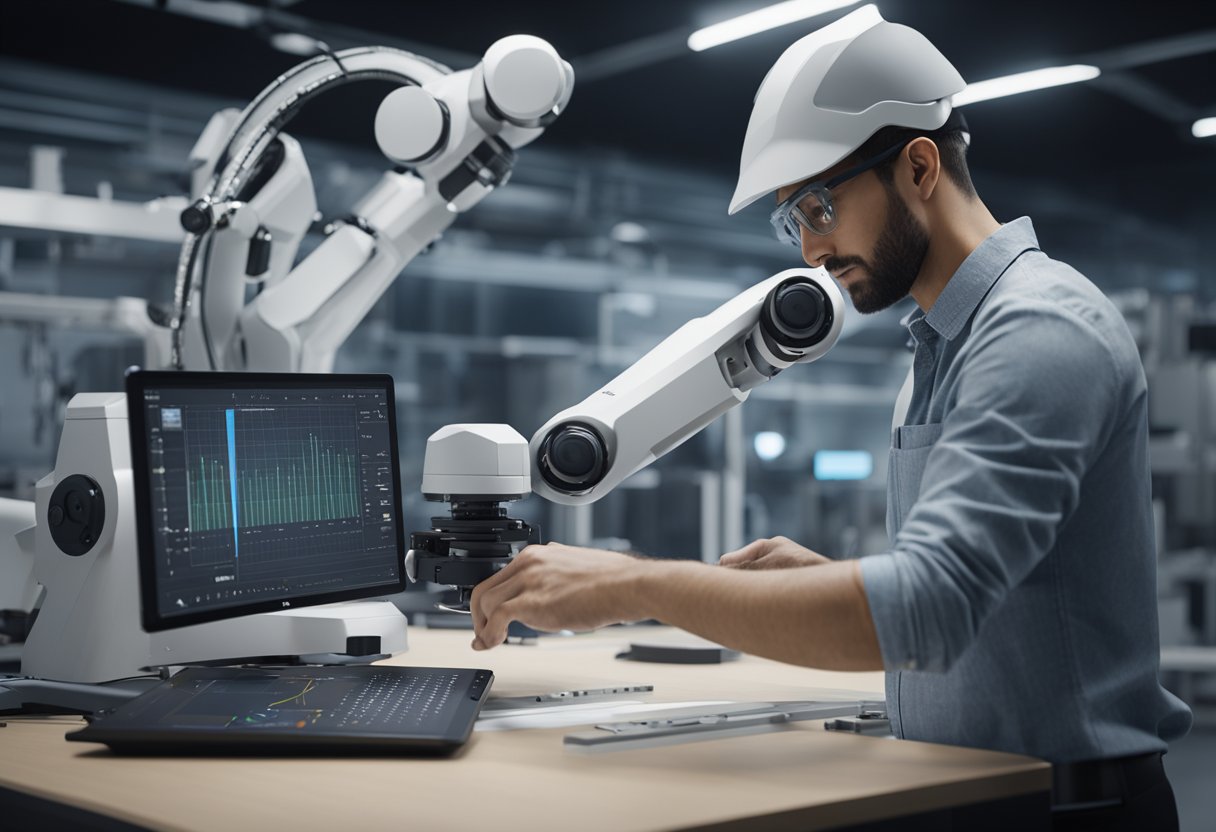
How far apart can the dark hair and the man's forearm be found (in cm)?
49

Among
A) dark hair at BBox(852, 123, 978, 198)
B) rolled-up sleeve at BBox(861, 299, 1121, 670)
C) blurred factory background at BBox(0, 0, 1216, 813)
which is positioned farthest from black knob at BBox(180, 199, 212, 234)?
blurred factory background at BBox(0, 0, 1216, 813)

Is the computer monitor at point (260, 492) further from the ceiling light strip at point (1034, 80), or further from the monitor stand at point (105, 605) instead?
the ceiling light strip at point (1034, 80)

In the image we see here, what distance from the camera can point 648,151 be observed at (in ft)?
26.4

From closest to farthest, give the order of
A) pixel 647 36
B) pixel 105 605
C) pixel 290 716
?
1. pixel 290 716
2. pixel 105 605
3. pixel 647 36

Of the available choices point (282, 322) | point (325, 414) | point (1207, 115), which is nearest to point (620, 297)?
point (1207, 115)

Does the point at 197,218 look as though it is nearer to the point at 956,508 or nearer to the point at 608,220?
the point at 956,508

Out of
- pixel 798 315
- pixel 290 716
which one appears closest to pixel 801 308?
pixel 798 315

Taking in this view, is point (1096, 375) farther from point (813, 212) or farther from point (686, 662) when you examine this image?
point (686, 662)

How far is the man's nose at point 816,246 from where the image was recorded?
1.47 metres

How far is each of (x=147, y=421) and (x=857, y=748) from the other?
85cm

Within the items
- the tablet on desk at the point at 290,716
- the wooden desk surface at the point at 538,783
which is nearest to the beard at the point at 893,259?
the wooden desk surface at the point at 538,783

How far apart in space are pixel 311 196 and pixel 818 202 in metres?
1.19

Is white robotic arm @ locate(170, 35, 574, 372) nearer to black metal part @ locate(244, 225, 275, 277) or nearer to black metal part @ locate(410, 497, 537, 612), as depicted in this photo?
black metal part @ locate(244, 225, 275, 277)

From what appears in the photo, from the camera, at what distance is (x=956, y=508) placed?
3.76 feet
